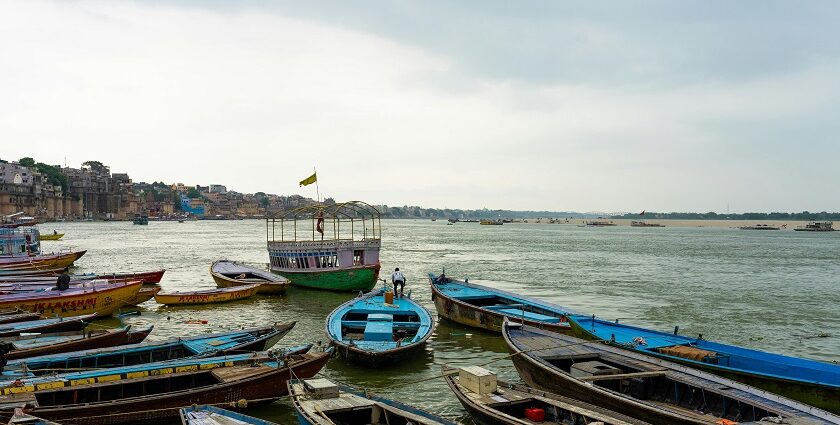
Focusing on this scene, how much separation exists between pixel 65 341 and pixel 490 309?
1457 centimetres

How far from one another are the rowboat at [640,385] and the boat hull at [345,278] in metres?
17.4

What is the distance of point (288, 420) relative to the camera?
13.8 meters

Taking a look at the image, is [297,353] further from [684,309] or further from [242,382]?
[684,309]

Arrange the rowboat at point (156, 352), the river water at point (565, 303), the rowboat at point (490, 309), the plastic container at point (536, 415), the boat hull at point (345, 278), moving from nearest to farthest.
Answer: the plastic container at point (536, 415)
the rowboat at point (156, 352)
the river water at point (565, 303)
the rowboat at point (490, 309)
the boat hull at point (345, 278)

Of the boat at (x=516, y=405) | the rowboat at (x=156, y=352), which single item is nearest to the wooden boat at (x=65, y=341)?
the rowboat at (x=156, y=352)

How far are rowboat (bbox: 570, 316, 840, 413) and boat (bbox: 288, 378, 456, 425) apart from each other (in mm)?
7361

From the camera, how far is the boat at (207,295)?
1174 inches

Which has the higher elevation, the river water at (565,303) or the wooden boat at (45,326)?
the wooden boat at (45,326)

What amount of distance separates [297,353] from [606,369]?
7667 mm

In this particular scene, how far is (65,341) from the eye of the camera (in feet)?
54.9

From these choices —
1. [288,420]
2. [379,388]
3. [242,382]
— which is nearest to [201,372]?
[242,382]

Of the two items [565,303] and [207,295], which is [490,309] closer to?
[565,303]

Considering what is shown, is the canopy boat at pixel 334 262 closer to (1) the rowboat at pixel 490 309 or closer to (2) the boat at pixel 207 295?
(2) the boat at pixel 207 295

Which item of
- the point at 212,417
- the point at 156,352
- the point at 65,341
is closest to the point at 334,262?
the point at 65,341
